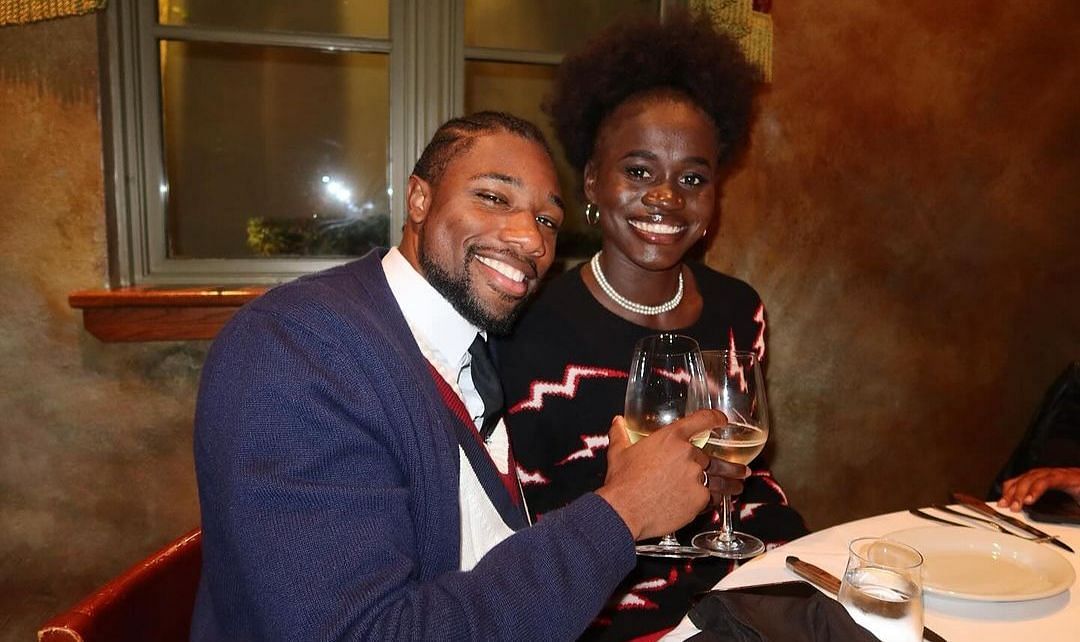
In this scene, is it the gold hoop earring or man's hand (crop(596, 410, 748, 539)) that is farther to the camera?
the gold hoop earring

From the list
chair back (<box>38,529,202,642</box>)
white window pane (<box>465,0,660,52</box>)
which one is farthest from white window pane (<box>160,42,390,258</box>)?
chair back (<box>38,529,202,642</box>)

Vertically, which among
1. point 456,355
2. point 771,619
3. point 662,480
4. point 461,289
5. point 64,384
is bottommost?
point 64,384

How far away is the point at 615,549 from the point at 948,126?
2.60m

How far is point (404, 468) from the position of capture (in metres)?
0.91

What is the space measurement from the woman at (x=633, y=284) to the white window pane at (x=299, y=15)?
30.7 inches

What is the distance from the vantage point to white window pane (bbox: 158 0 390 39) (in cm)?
224

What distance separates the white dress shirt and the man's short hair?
158 mm

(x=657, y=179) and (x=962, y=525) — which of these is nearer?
(x=962, y=525)

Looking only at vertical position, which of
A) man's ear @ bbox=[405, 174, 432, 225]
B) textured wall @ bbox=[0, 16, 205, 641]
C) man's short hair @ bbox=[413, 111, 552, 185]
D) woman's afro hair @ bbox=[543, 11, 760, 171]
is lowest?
textured wall @ bbox=[0, 16, 205, 641]

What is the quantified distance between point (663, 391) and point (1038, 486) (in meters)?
0.80

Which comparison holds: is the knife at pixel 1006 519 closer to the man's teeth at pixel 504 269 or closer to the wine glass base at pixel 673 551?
the wine glass base at pixel 673 551

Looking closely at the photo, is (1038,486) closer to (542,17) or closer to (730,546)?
(730,546)

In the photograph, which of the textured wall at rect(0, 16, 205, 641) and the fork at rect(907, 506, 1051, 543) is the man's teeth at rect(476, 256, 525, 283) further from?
the textured wall at rect(0, 16, 205, 641)

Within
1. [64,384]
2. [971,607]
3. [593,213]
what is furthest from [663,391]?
[64,384]
